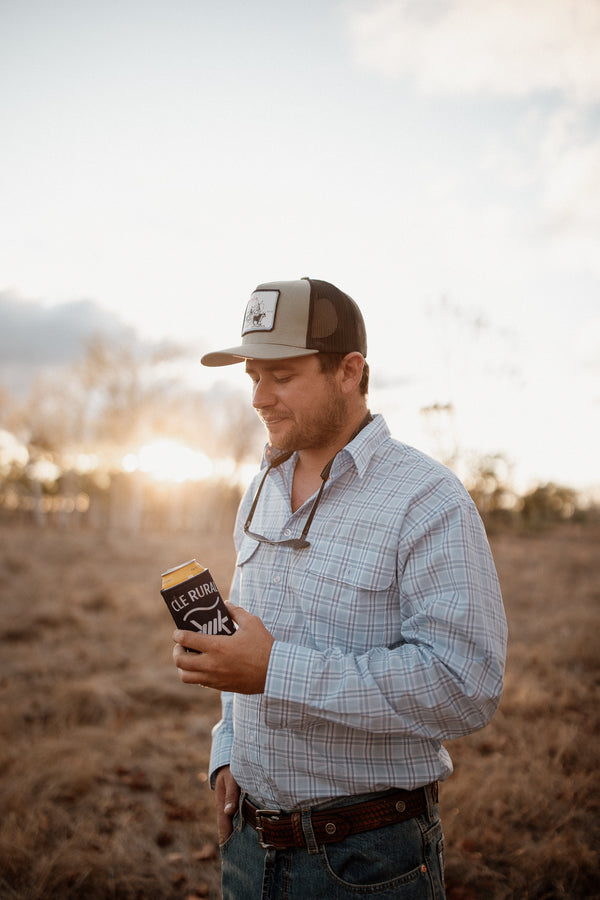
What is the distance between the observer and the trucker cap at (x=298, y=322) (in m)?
1.88

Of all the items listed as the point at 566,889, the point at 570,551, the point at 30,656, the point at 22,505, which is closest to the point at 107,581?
the point at 30,656

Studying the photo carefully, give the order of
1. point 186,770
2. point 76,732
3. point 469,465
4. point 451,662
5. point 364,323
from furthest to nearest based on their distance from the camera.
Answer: point 469,465 < point 76,732 < point 186,770 < point 364,323 < point 451,662

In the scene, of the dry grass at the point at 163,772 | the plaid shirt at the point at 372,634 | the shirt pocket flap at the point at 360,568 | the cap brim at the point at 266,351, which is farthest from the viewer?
the dry grass at the point at 163,772

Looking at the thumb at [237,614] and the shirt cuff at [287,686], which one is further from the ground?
the thumb at [237,614]

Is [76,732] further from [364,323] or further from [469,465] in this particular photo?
[469,465]

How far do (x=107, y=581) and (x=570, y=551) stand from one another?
16.6 m

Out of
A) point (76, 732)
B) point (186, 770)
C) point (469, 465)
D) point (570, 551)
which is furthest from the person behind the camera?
point (570, 551)

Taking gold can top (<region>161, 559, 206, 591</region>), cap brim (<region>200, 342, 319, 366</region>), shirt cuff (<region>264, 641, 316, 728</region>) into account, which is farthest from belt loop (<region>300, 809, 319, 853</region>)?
cap brim (<region>200, 342, 319, 366</region>)

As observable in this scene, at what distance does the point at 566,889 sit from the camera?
3.18 meters

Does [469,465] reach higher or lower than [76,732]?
higher

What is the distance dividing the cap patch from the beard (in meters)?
0.34

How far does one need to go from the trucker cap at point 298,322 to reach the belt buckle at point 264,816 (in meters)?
1.46

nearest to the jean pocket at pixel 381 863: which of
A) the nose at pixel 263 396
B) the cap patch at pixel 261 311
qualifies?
the nose at pixel 263 396

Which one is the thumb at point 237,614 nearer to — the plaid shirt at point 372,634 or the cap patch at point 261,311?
the plaid shirt at point 372,634
